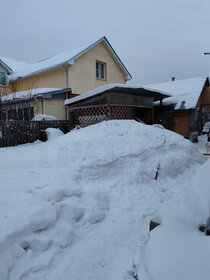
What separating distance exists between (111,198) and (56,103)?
31.2 ft

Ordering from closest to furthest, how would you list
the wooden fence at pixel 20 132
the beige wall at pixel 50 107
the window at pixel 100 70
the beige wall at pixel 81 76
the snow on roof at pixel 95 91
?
the wooden fence at pixel 20 132 < the snow on roof at pixel 95 91 < the beige wall at pixel 50 107 < the beige wall at pixel 81 76 < the window at pixel 100 70

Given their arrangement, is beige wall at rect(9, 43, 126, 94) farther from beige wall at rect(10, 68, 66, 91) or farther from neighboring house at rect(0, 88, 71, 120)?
neighboring house at rect(0, 88, 71, 120)

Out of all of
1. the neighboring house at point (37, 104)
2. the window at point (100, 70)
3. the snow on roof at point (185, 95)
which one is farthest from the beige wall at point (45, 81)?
the snow on roof at point (185, 95)

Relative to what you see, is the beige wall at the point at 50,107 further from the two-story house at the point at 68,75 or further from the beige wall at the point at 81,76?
the beige wall at the point at 81,76

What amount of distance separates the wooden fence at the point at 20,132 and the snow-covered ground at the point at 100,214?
367 centimetres

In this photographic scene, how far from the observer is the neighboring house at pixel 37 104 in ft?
37.1

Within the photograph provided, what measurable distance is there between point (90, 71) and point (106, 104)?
5.56 metres

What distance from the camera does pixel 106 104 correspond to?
1008 centimetres

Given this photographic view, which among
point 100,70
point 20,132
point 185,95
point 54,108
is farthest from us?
point 100,70

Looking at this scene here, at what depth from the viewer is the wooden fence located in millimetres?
8234


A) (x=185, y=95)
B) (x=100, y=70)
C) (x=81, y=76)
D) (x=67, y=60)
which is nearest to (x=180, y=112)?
(x=185, y=95)

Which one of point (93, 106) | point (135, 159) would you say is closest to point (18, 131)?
point (93, 106)

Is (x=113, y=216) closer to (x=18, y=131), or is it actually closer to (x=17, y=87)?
(x=18, y=131)

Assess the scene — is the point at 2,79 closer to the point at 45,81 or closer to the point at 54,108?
the point at 45,81
